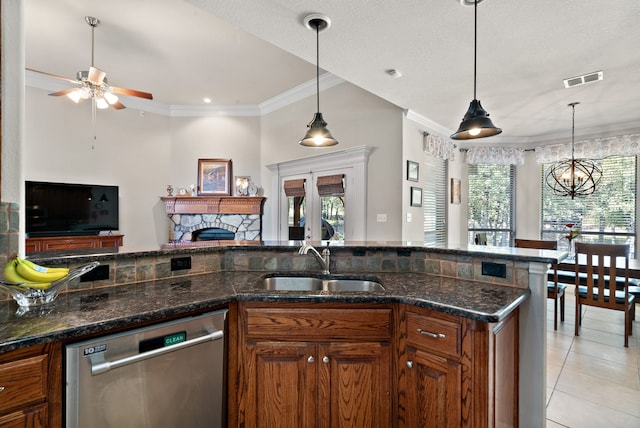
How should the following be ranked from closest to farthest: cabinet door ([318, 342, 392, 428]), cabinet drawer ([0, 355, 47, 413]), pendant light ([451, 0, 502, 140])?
cabinet drawer ([0, 355, 47, 413]) < cabinet door ([318, 342, 392, 428]) < pendant light ([451, 0, 502, 140])

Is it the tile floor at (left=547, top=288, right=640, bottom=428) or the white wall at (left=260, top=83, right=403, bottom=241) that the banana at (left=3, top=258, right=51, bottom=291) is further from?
the white wall at (left=260, top=83, right=403, bottom=241)

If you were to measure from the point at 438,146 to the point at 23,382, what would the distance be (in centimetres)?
481

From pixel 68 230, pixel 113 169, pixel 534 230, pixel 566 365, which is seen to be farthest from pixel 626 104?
pixel 68 230

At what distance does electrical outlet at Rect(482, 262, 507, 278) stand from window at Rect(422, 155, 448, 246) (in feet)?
8.61

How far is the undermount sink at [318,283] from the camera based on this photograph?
2025 mm

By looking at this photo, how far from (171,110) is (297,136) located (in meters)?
2.56

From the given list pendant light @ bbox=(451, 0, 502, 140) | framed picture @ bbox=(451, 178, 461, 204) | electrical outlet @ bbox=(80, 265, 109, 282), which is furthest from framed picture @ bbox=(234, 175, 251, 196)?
pendant light @ bbox=(451, 0, 502, 140)

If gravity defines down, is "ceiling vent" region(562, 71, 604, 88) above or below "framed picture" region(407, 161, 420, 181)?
above

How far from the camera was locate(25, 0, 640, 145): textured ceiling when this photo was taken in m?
2.13

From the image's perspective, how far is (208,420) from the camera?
1.47 metres

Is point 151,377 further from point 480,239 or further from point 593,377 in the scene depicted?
point 480,239

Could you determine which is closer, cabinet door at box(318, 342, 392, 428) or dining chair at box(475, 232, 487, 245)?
cabinet door at box(318, 342, 392, 428)

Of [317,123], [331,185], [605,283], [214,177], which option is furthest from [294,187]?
[605,283]

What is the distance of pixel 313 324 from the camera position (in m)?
1.57
